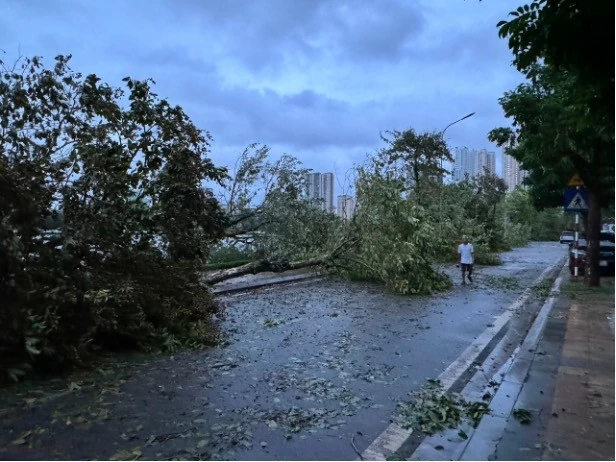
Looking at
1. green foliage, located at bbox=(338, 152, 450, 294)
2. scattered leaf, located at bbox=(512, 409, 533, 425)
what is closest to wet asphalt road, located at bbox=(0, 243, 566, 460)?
scattered leaf, located at bbox=(512, 409, 533, 425)

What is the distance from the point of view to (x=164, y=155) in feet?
29.5

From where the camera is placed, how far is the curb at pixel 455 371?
438cm

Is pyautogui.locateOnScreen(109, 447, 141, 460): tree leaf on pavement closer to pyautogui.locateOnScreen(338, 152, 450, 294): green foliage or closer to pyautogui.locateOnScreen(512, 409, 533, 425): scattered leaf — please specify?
pyautogui.locateOnScreen(512, 409, 533, 425): scattered leaf

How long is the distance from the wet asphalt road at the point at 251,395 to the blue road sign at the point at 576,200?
575cm

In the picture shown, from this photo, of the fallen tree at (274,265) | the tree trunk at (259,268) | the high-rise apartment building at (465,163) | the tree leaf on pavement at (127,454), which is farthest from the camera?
the high-rise apartment building at (465,163)

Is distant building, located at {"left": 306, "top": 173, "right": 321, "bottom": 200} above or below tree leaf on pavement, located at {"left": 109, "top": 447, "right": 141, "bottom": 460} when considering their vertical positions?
above

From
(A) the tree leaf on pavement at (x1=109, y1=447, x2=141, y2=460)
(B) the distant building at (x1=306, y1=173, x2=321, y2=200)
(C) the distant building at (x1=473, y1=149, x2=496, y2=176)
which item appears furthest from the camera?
(C) the distant building at (x1=473, y1=149, x2=496, y2=176)

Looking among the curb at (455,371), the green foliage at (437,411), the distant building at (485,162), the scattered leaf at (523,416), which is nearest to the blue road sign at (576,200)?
the curb at (455,371)

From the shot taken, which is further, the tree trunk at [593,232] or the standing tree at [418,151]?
the standing tree at [418,151]

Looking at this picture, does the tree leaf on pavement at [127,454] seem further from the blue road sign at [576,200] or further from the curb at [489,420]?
the blue road sign at [576,200]

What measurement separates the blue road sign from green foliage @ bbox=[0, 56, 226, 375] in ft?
31.7

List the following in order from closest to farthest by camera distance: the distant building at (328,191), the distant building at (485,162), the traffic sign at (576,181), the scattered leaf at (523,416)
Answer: the scattered leaf at (523,416) → the traffic sign at (576,181) → the distant building at (328,191) → the distant building at (485,162)

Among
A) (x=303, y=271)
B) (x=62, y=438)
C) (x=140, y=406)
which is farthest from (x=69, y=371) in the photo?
(x=303, y=271)

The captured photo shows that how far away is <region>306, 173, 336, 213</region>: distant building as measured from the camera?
19719 millimetres
